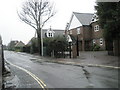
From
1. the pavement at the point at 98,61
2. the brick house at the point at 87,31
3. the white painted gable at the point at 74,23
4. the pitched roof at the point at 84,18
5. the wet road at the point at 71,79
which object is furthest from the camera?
the white painted gable at the point at 74,23

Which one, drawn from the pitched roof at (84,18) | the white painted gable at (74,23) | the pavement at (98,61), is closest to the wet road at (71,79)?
the pavement at (98,61)

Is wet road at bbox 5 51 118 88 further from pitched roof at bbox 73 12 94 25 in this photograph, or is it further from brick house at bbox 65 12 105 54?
pitched roof at bbox 73 12 94 25

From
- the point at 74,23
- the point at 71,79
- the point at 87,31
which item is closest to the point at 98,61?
the point at 71,79

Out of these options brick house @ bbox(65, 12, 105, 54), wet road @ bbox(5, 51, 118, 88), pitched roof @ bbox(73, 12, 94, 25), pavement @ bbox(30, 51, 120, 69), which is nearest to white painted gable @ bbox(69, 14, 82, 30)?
brick house @ bbox(65, 12, 105, 54)

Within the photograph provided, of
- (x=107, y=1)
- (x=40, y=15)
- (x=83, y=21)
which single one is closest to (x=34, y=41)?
(x=40, y=15)

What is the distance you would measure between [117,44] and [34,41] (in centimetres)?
2978

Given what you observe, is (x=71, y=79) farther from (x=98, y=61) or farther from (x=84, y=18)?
(x=84, y=18)

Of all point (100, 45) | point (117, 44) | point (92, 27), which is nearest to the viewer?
point (117, 44)

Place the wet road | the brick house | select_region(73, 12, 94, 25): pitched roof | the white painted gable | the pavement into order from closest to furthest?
the wet road < the pavement < the brick house < select_region(73, 12, 94, 25): pitched roof < the white painted gable

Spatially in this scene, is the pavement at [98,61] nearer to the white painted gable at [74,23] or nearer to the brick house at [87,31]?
the brick house at [87,31]

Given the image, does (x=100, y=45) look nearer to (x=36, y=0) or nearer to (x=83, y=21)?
(x=83, y=21)

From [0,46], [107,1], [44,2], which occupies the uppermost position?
[44,2]

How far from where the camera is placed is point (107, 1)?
23422 mm

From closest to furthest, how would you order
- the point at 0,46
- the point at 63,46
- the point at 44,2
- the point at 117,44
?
1. the point at 0,46
2. the point at 117,44
3. the point at 63,46
4. the point at 44,2
